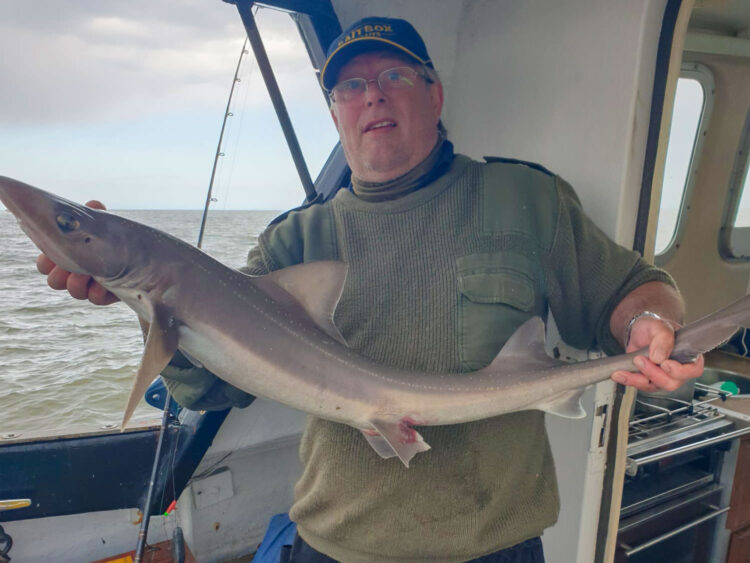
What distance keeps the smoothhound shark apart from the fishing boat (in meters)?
0.66

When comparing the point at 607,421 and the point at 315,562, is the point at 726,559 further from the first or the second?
the point at 315,562

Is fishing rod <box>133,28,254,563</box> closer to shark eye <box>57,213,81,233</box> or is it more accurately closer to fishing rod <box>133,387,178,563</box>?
fishing rod <box>133,387,178,563</box>

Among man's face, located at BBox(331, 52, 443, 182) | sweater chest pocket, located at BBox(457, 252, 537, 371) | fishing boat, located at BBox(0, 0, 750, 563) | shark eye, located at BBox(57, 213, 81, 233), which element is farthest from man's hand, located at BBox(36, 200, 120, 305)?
fishing boat, located at BBox(0, 0, 750, 563)

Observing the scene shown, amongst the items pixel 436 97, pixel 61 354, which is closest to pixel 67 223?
pixel 436 97

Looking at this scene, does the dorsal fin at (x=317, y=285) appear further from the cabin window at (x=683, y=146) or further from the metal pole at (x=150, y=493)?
the cabin window at (x=683, y=146)

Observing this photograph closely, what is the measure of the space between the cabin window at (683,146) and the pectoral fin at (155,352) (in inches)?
156

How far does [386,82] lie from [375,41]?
15 cm

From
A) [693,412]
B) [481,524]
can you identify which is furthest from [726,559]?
[481,524]

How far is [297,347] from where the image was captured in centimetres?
148

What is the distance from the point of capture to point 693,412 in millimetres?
2908

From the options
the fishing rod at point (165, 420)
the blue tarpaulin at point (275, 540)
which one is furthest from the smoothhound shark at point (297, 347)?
the blue tarpaulin at point (275, 540)

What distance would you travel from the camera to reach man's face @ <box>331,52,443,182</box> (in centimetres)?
191

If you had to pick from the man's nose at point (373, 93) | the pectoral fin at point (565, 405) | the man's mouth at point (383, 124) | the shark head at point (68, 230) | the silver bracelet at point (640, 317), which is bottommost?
the pectoral fin at point (565, 405)

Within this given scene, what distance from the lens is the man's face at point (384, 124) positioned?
75.2 inches
